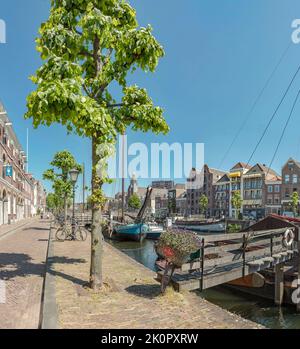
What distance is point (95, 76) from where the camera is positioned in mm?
7961

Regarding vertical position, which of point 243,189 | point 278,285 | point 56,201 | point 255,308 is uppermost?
point 243,189

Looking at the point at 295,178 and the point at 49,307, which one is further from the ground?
the point at 295,178

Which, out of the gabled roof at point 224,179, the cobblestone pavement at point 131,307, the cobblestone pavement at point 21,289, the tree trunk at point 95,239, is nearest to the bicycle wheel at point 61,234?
the cobblestone pavement at point 21,289

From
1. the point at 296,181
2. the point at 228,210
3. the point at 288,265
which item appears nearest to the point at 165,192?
the point at 228,210

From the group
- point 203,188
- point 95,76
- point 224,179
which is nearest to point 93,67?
point 95,76

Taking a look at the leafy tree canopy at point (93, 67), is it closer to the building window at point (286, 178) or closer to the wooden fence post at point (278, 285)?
the wooden fence post at point (278, 285)

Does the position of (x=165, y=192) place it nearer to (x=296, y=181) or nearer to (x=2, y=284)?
(x=296, y=181)

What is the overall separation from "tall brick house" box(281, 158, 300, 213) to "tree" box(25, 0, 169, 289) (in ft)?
216

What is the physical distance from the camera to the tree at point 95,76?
6.09 m

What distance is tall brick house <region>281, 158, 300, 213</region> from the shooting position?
66750 millimetres

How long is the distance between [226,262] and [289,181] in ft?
215

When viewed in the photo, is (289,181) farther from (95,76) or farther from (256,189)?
(95,76)

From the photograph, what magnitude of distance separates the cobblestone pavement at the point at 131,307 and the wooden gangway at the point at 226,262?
53 cm

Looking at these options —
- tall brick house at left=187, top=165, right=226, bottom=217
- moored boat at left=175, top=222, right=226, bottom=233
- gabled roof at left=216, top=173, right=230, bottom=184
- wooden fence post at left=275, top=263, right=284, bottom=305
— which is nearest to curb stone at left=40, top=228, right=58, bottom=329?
wooden fence post at left=275, top=263, right=284, bottom=305
